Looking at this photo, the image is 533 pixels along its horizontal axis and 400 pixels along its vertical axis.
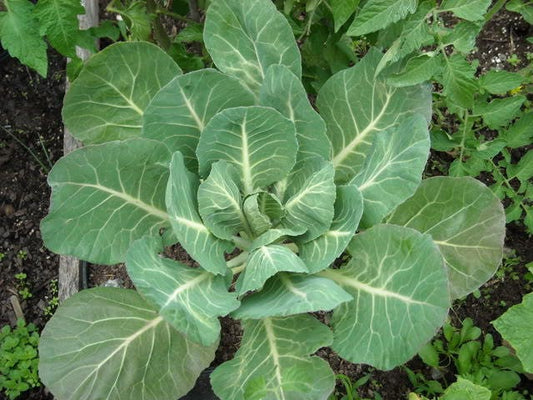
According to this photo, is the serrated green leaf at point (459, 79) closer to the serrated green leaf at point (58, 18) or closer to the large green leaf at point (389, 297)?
the large green leaf at point (389, 297)

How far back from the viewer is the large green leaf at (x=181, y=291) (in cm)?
118

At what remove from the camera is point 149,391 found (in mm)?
1514

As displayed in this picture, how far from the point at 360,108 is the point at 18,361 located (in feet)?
4.76

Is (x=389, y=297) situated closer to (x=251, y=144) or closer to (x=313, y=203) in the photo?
(x=313, y=203)

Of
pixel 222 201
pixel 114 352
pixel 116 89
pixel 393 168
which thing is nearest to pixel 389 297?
pixel 393 168

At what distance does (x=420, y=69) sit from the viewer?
1.38 metres

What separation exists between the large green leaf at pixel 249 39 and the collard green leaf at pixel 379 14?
226 millimetres

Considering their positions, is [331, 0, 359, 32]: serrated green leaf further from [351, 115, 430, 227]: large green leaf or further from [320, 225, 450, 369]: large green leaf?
[320, 225, 450, 369]: large green leaf

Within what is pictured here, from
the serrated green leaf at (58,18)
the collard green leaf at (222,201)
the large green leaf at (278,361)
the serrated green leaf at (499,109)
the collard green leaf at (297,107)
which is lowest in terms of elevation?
the large green leaf at (278,361)

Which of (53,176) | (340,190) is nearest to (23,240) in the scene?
(53,176)

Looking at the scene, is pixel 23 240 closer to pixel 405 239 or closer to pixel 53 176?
pixel 53 176

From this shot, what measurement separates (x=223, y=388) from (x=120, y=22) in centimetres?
130

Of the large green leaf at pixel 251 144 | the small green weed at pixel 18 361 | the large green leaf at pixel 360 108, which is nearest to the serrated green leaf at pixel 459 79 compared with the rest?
the large green leaf at pixel 360 108

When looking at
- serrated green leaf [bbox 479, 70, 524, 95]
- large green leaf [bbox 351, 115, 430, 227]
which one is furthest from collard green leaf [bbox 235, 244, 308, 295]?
serrated green leaf [bbox 479, 70, 524, 95]
